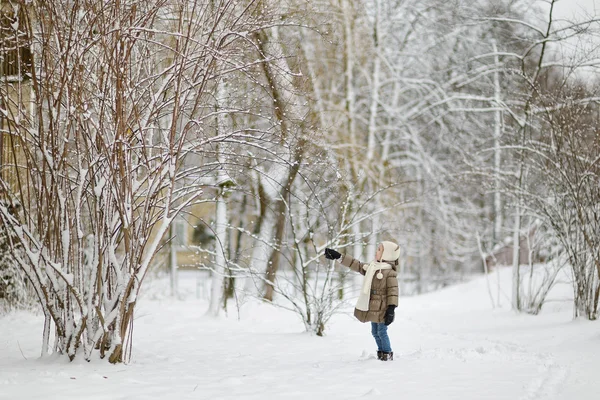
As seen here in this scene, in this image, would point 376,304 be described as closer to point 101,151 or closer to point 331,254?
point 331,254

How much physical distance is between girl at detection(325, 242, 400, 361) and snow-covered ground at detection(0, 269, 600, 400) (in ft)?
0.83

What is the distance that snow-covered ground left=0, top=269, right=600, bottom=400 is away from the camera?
5555 millimetres

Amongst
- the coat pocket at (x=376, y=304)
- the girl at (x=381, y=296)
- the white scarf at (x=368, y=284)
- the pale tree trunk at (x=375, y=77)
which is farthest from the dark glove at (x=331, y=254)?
→ the pale tree trunk at (x=375, y=77)

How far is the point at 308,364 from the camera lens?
716cm

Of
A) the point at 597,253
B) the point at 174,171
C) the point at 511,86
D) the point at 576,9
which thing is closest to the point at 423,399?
the point at 174,171

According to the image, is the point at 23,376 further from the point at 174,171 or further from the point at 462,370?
the point at 462,370

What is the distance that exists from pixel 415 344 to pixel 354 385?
3.75 meters

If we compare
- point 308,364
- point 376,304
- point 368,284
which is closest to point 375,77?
point 368,284

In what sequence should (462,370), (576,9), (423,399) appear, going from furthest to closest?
(576,9)
(462,370)
(423,399)

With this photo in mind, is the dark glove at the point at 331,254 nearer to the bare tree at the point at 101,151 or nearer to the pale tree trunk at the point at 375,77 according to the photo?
the bare tree at the point at 101,151

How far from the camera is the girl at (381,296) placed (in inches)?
290

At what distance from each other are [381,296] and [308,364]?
1051mm

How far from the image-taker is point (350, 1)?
18.8m

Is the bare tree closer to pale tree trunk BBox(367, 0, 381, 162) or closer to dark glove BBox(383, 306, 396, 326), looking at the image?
dark glove BBox(383, 306, 396, 326)
